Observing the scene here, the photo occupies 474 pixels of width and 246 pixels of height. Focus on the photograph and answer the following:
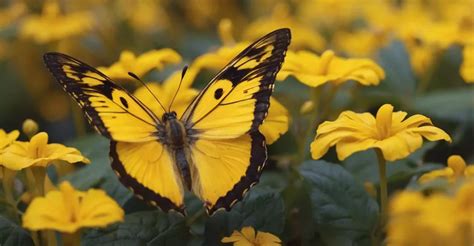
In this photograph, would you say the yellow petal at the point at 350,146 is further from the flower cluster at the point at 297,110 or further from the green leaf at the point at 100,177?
the green leaf at the point at 100,177

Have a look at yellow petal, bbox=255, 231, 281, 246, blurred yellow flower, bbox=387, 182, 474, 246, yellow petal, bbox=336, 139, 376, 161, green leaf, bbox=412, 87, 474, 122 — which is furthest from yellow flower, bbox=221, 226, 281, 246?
green leaf, bbox=412, 87, 474, 122

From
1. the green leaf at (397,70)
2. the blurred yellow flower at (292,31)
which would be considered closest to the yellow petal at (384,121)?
the green leaf at (397,70)

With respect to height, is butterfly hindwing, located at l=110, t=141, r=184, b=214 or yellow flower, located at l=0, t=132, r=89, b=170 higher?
yellow flower, located at l=0, t=132, r=89, b=170

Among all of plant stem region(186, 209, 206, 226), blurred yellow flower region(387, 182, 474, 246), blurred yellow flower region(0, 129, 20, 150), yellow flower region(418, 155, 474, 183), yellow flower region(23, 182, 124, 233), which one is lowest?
yellow flower region(418, 155, 474, 183)

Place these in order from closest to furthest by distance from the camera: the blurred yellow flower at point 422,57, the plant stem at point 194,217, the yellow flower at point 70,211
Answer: the yellow flower at point 70,211, the plant stem at point 194,217, the blurred yellow flower at point 422,57

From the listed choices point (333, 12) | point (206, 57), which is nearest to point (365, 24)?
point (333, 12)

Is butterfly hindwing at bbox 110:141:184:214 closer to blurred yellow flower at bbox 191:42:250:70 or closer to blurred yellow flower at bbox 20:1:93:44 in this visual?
blurred yellow flower at bbox 191:42:250:70
